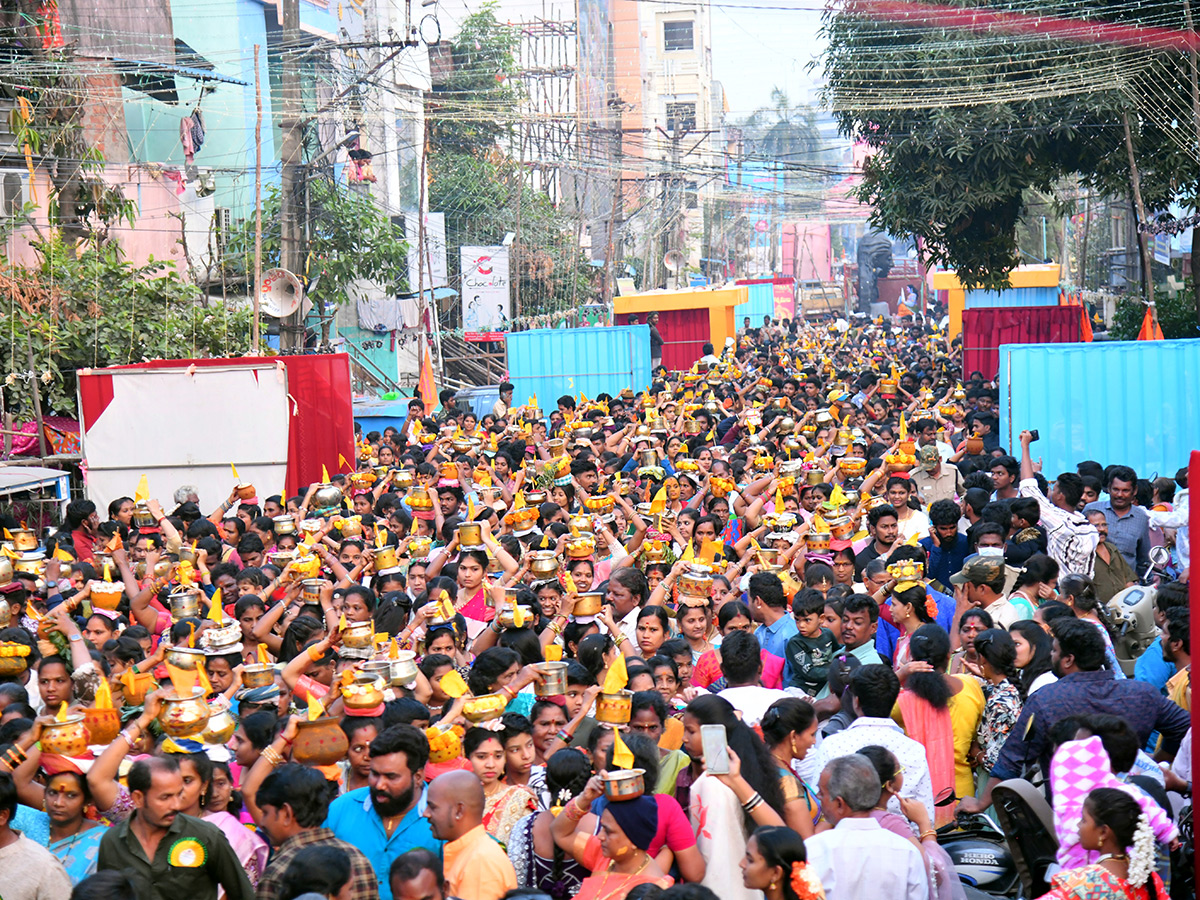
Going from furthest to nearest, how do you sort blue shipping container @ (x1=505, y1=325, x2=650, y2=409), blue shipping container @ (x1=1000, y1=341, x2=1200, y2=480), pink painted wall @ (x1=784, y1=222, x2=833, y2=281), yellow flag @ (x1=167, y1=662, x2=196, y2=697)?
pink painted wall @ (x1=784, y1=222, x2=833, y2=281) → blue shipping container @ (x1=505, y1=325, x2=650, y2=409) → blue shipping container @ (x1=1000, y1=341, x2=1200, y2=480) → yellow flag @ (x1=167, y1=662, x2=196, y2=697)

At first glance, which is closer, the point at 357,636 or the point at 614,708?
the point at 614,708

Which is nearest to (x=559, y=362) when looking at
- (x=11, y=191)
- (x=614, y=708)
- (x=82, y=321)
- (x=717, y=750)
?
(x=82, y=321)

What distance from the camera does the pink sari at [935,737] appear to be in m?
5.59

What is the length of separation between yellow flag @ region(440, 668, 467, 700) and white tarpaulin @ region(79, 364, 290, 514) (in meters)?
9.61

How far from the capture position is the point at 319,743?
16.9ft

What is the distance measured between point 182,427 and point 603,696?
35.0 ft

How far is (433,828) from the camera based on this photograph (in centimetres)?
456

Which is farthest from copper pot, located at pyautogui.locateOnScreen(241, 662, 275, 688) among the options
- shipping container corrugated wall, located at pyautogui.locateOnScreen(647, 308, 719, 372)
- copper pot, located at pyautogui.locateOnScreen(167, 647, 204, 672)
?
shipping container corrugated wall, located at pyautogui.locateOnScreen(647, 308, 719, 372)

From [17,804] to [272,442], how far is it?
33.2 feet

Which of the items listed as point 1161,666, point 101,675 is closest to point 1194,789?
point 1161,666

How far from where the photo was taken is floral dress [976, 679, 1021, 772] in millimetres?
5762

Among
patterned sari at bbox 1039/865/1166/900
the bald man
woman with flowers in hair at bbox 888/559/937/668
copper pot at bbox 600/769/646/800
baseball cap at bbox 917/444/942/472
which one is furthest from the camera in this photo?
baseball cap at bbox 917/444/942/472

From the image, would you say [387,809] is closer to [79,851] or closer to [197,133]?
[79,851]

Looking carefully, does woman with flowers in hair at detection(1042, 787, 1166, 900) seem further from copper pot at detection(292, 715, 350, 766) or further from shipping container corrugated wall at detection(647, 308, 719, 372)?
shipping container corrugated wall at detection(647, 308, 719, 372)
